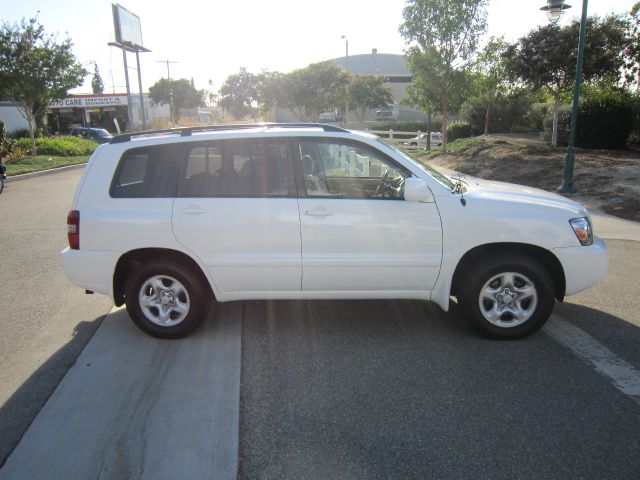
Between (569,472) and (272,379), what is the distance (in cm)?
198

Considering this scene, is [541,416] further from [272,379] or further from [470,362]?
[272,379]

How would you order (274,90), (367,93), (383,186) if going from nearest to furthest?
(383,186) < (274,90) < (367,93)

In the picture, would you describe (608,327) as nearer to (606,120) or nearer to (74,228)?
(74,228)

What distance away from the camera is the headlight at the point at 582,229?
4.29 m

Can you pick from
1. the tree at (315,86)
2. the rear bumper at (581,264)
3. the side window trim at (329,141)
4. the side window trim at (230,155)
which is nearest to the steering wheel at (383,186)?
the side window trim at (329,141)

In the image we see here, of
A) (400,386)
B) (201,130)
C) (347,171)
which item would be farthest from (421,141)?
(400,386)

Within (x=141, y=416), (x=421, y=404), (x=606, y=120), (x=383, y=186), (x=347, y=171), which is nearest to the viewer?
(x=141, y=416)

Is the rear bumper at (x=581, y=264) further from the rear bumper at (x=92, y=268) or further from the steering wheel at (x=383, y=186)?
the rear bumper at (x=92, y=268)

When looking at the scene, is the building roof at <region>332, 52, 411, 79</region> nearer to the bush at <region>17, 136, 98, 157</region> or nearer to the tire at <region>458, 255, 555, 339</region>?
the bush at <region>17, 136, 98, 157</region>

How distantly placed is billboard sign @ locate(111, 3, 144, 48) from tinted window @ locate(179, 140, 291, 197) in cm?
3324

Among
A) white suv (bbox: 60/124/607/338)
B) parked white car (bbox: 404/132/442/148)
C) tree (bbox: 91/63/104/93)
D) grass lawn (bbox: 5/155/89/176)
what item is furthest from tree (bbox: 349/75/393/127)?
tree (bbox: 91/63/104/93)

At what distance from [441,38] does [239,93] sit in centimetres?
5105

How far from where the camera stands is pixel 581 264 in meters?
4.30

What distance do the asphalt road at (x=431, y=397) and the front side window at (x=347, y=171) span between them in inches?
48.9
